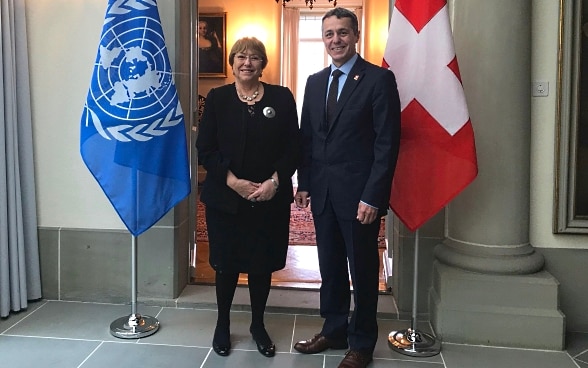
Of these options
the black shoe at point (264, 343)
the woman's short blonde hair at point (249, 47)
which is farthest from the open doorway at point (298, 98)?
the woman's short blonde hair at point (249, 47)

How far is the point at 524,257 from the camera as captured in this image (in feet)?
9.18

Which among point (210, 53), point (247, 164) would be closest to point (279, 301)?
point (247, 164)

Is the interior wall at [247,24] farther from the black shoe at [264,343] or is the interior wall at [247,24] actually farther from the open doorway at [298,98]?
the black shoe at [264,343]

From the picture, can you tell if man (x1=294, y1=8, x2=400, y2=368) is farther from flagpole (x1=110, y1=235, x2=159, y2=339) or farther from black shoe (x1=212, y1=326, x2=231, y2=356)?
flagpole (x1=110, y1=235, x2=159, y2=339)

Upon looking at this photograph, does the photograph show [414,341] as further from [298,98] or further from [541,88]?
[298,98]

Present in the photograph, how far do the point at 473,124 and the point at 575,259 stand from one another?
36.9 inches

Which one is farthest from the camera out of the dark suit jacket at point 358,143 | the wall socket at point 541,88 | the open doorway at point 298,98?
the open doorway at point 298,98

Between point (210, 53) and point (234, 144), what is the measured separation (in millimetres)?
5750

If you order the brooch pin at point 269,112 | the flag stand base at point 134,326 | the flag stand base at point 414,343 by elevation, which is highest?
the brooch pin at point 269,112

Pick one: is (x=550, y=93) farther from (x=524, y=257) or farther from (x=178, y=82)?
(x=178, y=82)

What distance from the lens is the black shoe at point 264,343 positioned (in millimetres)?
2521

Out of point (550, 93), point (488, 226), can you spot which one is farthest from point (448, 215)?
point (550, 93)

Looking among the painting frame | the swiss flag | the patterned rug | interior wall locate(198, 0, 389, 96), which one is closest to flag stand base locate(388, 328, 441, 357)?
the swiss flag

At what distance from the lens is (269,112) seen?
2412 millimetres
